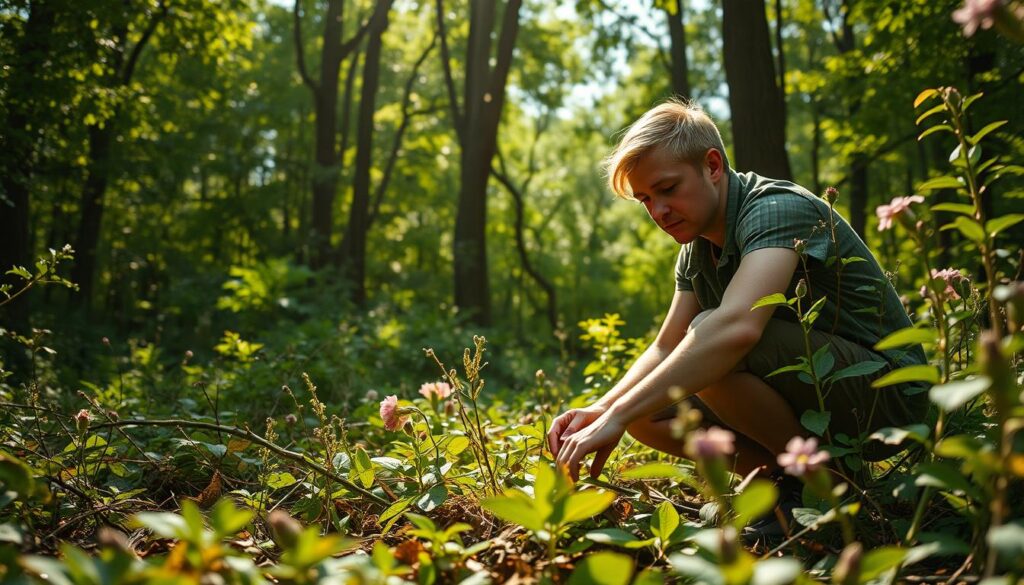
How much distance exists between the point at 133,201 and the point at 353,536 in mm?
11879

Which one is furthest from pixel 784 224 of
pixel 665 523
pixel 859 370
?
pixel 665 523

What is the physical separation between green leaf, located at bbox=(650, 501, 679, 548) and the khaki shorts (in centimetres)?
72

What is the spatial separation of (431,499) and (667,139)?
134cm

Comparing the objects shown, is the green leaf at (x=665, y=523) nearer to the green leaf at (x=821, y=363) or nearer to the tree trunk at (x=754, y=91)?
the green leaf at (x=821, y=363)

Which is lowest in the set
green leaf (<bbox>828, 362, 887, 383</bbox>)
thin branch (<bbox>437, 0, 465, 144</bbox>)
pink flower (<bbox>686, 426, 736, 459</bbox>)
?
green leaf (<bbox>828, 362, 887, 383</bbox>)

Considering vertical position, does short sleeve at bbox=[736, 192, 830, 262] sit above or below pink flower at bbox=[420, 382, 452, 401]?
above

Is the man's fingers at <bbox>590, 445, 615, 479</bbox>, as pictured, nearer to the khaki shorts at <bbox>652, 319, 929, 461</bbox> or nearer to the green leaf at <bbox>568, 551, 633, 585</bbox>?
the khaki shorts at <bbox>652, 319, 929, 461</bbox>

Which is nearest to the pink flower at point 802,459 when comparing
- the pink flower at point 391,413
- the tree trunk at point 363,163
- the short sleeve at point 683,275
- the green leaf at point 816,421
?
the green leaf at point 816,421

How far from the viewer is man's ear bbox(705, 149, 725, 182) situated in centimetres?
A: 240

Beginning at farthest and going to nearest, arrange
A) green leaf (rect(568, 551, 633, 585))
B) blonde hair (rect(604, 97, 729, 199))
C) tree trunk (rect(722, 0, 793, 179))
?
tree trunk (rect(722, 0, 793, 179)) < blonde hair (rect(604, 97, 729, 199)) < green leaf (rect(568, 551, 633, 585))

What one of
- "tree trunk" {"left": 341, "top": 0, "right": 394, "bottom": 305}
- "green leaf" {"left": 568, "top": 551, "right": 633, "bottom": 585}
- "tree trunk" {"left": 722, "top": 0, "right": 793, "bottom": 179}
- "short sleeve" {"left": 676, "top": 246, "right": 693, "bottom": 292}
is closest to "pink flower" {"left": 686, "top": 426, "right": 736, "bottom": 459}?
"green leaf" {"left": 568, "top": 551, "right": 633, "bottom": 585}

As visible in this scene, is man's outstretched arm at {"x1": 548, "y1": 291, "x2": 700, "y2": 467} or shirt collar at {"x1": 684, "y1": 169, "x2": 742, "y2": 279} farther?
shirt collar at {"x1": 684, "y1": 169, "x2": 742, "y2": 279}

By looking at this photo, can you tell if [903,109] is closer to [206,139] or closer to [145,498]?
[145,498]

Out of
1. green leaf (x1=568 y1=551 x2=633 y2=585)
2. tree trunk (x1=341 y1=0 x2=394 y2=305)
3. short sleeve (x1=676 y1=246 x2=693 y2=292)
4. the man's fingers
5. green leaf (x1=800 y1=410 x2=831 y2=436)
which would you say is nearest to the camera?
green leaf (x1=568 y1=551 x2=633 y2=585)
